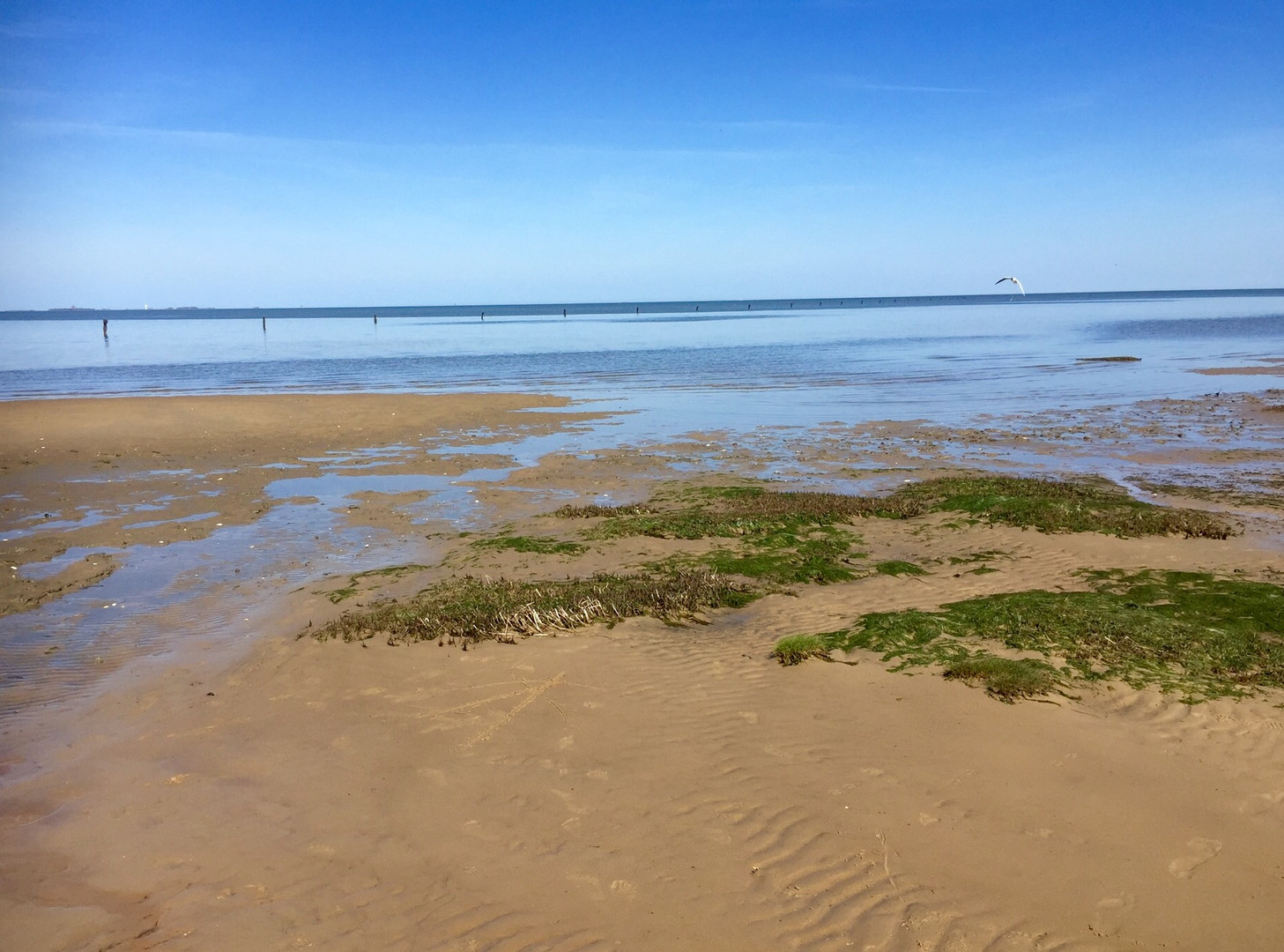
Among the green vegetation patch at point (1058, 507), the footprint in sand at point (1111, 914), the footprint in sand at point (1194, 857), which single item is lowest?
the footprint in sand at point (1111, 914)

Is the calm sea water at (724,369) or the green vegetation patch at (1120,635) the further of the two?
the calm sea water at (724,369)

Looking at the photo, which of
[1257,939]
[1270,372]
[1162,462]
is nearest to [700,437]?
[1162,462]

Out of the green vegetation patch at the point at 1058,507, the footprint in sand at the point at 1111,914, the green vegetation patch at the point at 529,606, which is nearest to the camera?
the footprint in sand at the point at 1111,914

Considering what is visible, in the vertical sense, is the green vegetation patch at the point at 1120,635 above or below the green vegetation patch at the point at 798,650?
above

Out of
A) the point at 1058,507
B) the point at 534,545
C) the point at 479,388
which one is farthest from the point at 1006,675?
the point at 479,388

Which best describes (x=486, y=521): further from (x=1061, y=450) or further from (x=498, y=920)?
(x=1061, y=450)

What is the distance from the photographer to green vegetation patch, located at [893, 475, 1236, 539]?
40.1 feet

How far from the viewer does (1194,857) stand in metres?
5.31

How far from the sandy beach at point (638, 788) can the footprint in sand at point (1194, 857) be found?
0.02m

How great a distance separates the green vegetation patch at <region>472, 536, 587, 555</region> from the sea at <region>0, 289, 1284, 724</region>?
1.22 meters

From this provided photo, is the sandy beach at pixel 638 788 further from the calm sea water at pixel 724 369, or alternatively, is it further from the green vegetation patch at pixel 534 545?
the calm sea water at pixel 724 369

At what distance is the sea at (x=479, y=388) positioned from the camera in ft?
32.7

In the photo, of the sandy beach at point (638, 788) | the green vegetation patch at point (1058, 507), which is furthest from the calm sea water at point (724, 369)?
the sandy beach at point (638, 788)

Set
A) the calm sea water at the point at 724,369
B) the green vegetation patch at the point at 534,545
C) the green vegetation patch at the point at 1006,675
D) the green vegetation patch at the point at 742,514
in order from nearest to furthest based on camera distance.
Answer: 1. the green vegetation patch at the point at 1006,675
2. the green vegetation patch at the point at 534,545
3. the green vegetation patch at the point at 742,514
4. the calm sea water at the point at 724,369
